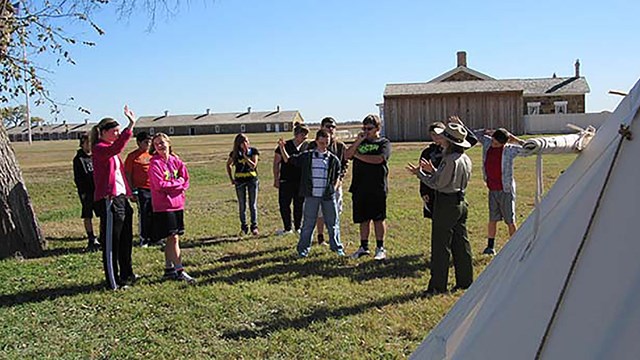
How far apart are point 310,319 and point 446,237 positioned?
1.72 metres

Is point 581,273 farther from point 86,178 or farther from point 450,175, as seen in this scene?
point 86,178

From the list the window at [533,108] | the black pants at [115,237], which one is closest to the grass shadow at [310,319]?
the black pants at [115,237]

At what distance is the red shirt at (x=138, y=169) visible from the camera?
31.9 feet

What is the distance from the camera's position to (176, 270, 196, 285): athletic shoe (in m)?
7.40

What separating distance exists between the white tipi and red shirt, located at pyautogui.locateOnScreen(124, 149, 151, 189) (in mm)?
7645

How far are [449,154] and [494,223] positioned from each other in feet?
8.26

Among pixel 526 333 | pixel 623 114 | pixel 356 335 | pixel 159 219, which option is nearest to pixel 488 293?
pixel 526 333

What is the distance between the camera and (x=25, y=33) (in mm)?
10359

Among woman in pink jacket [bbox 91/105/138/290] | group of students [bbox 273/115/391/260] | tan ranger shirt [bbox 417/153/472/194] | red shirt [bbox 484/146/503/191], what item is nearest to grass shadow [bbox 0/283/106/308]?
woman in pink jacket [bbox 91/105/138/290]

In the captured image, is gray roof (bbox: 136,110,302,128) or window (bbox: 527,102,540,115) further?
gray roof (bbox: 136,110,302,128)

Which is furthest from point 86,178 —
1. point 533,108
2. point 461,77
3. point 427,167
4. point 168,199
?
point 461,77

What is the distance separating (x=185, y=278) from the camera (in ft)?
24.5

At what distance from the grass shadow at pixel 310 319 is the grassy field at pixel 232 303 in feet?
0.04

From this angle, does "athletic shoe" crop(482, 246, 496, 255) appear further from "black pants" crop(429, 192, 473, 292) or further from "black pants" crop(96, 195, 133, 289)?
"black pants" crop(96, 195, 133, 289)
